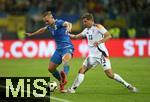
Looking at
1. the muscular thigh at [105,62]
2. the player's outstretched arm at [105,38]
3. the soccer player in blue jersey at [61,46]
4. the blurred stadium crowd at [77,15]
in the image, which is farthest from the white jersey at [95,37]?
the blurred stadium crowd at [77,15]

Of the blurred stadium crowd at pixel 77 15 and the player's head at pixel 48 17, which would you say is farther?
the blurred stadium crowd at pixel 77 15

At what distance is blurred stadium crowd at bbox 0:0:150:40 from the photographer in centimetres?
3138

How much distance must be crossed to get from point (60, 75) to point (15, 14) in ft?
53.4

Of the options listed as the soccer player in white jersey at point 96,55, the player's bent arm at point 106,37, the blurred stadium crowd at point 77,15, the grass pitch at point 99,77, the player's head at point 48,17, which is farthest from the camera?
the blurred stadium crowd at point 77,15

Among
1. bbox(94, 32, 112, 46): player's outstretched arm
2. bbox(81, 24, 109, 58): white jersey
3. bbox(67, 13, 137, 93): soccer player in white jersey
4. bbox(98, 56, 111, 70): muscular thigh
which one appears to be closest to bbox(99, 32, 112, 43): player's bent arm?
bbox(94, 32, 112, 46): player's outstretched arm

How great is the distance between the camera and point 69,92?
15.4 m

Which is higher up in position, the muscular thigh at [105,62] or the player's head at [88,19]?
the player's head at [88,19]

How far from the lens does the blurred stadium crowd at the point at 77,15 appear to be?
3138 centimetres

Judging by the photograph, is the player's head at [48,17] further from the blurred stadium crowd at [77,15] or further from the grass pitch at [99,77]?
the blurred stadium crowd at [77,15]

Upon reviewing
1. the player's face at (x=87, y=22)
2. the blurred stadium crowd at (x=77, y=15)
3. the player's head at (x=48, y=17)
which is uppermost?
the blurred stadium crowd at (x=77, y=15)

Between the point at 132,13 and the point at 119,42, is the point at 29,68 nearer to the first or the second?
the point at 119,42

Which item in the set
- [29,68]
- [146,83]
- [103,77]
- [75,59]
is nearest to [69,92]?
[146,83]

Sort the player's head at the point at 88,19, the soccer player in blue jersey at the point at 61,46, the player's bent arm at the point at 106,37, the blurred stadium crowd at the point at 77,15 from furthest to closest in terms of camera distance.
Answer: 1. the blurred stadium crowd at the point at 77,15
2. the soccer player in blue jersey at the point at 61,46
3. the player's head at the point at 88,19
4. the player's bent arm at the point at 106,37

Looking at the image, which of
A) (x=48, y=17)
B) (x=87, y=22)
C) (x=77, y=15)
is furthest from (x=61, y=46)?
(x=77, y=15)
